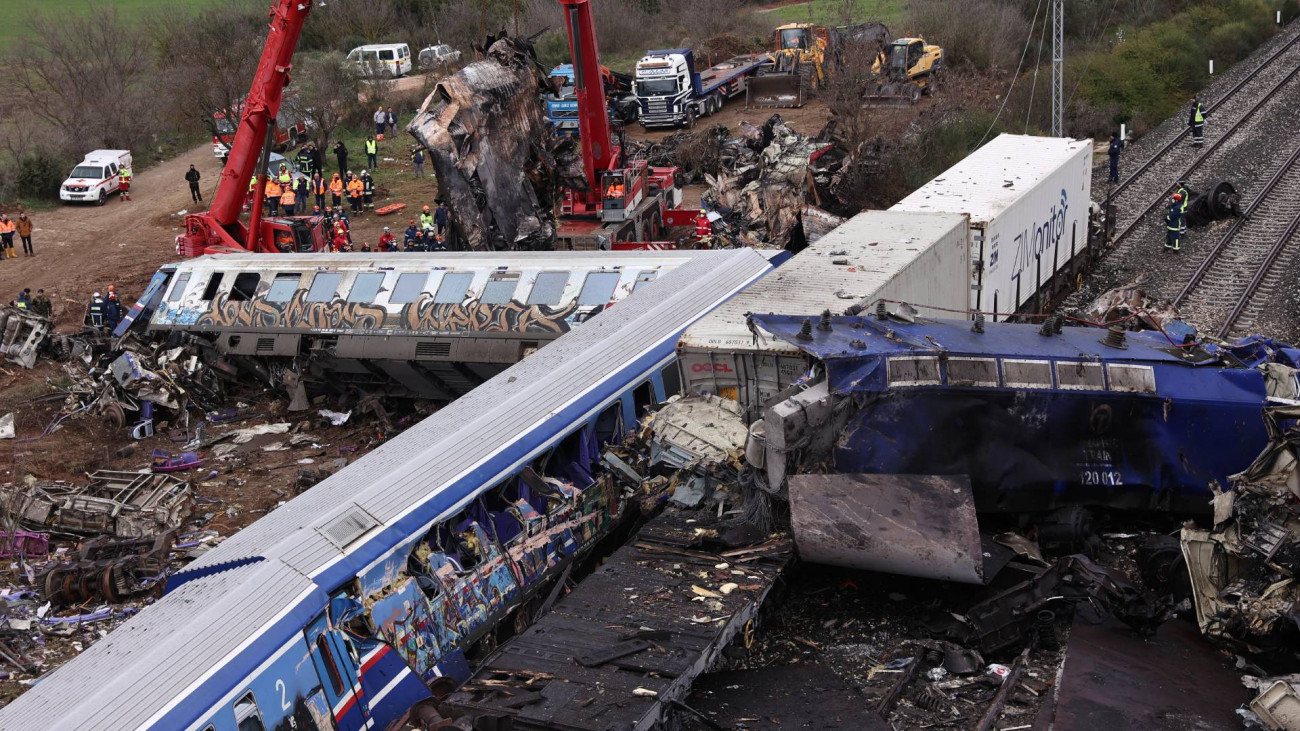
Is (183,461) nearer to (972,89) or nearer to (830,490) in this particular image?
(830,490)

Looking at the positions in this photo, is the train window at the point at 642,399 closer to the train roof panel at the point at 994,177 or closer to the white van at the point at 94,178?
the train roof panel at the point at 994,177

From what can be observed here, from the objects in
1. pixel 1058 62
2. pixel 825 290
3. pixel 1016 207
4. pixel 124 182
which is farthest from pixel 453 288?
pixel 124 182

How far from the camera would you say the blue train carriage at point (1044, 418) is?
12375 millimetres

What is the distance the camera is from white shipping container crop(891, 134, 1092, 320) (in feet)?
60.5

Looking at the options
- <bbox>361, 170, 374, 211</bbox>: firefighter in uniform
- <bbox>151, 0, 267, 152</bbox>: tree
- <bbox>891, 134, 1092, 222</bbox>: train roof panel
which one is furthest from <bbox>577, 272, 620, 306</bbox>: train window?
<bbox>151, 0, 267, 152</bbox>: tree

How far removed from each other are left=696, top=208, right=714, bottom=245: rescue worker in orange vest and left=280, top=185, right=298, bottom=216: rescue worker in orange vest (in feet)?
34.4

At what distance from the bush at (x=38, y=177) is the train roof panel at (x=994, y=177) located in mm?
26879

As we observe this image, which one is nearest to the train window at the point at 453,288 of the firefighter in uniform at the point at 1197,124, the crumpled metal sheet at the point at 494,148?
the crumpled metal sheet at the point at 494,148

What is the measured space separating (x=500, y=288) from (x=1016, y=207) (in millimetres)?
8094

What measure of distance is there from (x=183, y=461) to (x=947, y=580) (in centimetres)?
1193

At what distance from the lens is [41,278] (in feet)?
94.6

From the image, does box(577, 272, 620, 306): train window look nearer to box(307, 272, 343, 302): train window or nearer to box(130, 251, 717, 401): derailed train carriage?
box(130, 251, 717, 401): derailed train carriage

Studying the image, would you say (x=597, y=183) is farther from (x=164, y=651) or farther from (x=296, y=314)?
(x=164, y=651)

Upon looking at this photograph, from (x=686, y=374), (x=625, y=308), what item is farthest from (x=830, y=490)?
(x=625, y=308)
